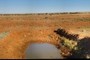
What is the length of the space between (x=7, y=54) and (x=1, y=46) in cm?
319

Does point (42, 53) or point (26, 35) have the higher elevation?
point (42, 53)

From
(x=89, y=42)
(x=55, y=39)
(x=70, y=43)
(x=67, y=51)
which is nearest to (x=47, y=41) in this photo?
(x=55, y=39)

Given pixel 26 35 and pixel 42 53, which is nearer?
pixel 42 53

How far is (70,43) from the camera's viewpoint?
2648cm

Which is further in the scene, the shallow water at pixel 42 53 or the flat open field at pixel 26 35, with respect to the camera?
the flat open field at pixel 26 35

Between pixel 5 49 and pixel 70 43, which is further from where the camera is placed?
pixel 70 43

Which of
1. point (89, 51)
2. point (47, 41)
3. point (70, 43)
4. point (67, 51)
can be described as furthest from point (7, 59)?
point (47, 41)

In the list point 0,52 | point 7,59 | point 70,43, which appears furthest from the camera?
point 70,43

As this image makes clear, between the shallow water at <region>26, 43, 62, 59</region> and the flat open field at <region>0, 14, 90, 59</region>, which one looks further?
the flat open field at <region>0, 14, 90, 59</region>

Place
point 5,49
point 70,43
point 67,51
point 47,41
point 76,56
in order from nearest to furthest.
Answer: point 76,56, point 5,49, point 67,51, point 70,43, point 47,41

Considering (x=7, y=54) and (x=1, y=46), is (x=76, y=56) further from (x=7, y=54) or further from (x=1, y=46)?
(x=1, y=46)

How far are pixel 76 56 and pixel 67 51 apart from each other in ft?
13.8

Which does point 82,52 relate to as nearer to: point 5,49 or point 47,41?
point 5,49

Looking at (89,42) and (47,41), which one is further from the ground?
(89,42)
